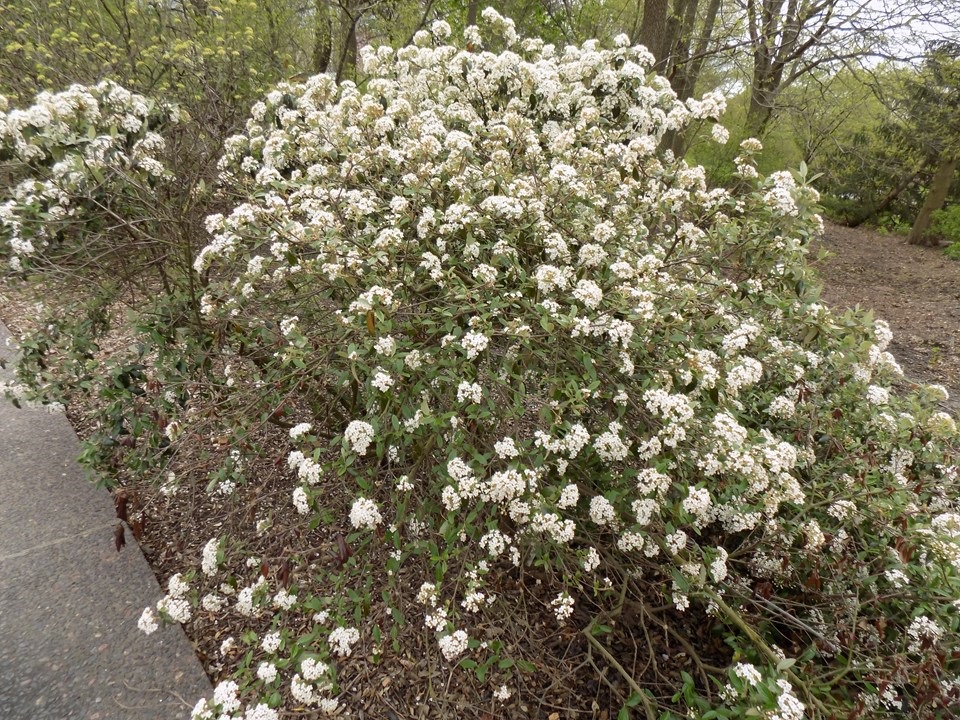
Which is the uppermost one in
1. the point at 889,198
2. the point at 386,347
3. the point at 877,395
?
the point at 386,347

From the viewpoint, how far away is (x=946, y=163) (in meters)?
12.3

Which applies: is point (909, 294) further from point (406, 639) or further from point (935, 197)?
point (406, 639)

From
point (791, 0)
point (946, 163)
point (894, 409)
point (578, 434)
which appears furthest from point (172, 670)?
point (946, 163)

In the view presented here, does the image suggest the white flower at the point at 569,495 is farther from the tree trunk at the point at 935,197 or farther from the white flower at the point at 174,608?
the tree trunk at the point at 935,197

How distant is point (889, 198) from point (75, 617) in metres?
19.1

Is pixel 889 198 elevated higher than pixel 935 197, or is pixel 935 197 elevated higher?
pixel 935 197

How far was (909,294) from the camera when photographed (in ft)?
29.9

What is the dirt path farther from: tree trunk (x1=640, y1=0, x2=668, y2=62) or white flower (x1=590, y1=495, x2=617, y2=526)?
white flower (x1=590, y1=495, x2=617, y2=526)

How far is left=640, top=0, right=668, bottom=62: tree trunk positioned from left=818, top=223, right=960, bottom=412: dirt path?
3254 millimetres

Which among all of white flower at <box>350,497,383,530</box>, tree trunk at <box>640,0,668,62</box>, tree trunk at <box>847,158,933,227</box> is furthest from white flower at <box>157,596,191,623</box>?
tree trunk at <box>847,158,933,227</box>

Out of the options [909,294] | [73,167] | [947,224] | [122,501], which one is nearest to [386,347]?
[122,501]

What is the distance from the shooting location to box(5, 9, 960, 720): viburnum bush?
1.95 metres

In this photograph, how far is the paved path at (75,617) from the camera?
2.20 meters

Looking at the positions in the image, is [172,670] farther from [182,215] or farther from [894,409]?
[894,409]
